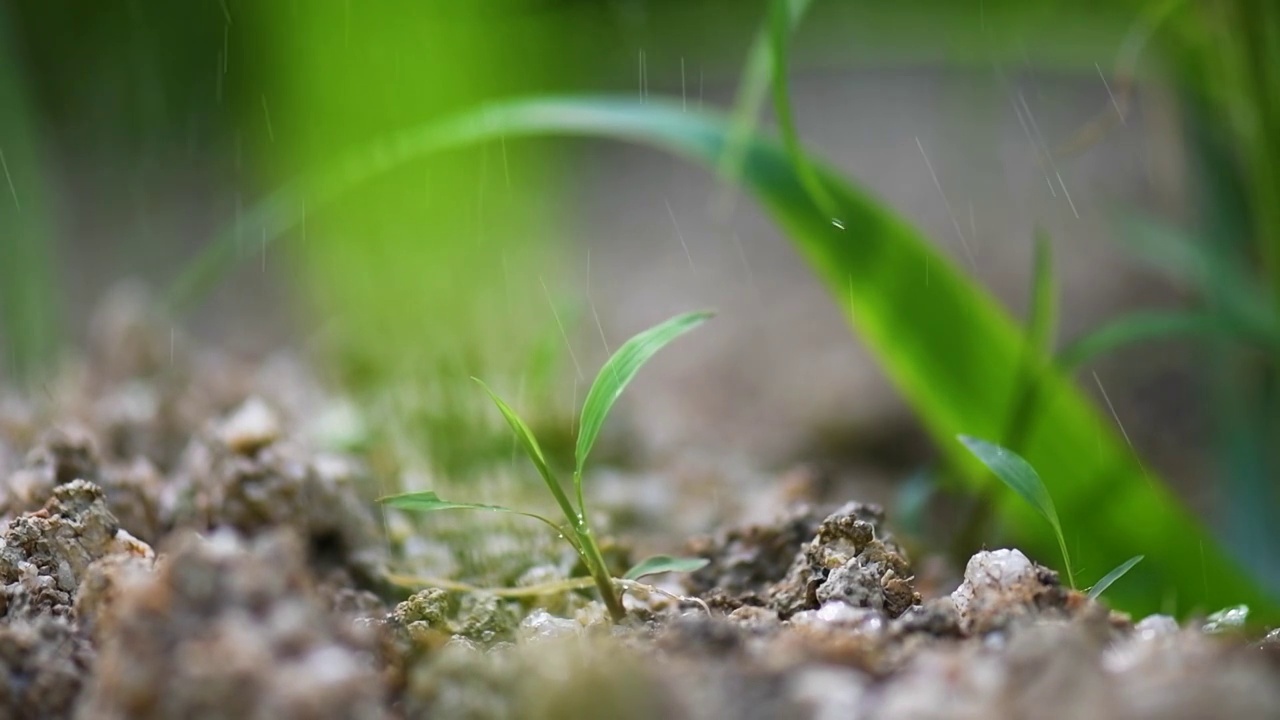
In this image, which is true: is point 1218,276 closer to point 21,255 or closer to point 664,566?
point 664,566

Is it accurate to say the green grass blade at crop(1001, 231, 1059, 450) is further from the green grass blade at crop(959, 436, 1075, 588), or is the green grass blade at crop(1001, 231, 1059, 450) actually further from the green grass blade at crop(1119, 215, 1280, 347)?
the green grass blade at crop(959, 436, 1075, 588)

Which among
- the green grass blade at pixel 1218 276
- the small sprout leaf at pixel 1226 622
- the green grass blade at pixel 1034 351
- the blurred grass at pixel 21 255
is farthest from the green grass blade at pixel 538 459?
the blurred grass at pixel 21 255

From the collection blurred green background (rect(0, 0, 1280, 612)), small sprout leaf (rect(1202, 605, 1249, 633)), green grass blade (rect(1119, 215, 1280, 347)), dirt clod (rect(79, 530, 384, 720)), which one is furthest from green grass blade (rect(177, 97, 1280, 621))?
dirt clod (rect(79, 530, 384, 720))

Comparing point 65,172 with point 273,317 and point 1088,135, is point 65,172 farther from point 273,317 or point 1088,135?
point 1088,135

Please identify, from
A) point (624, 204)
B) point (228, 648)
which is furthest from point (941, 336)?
point (624, 204)

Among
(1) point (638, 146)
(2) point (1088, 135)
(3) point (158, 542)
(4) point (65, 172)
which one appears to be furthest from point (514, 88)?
(4) point (65, 172)
